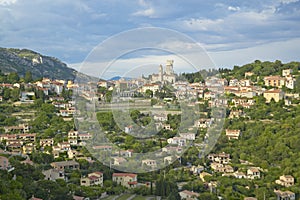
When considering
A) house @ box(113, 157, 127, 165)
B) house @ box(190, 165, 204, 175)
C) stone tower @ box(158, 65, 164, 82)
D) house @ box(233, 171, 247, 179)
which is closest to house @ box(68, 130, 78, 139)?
house @ box(113, 157, 127, 165)

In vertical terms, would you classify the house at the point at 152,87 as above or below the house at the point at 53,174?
above

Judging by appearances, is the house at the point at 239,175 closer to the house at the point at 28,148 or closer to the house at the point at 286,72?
the house at the point at 28,148

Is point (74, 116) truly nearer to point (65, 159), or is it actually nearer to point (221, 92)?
point (65, 159)

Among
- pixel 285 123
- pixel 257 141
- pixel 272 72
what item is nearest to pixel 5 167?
pixel 257 141

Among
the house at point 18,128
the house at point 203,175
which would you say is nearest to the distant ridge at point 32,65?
the house at point 18,128

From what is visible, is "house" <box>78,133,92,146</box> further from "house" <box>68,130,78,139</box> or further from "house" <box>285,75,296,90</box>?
"house" <box>285,75,296,90</box>

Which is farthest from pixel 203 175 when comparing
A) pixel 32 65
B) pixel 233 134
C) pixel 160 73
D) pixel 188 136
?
pixel 32 65

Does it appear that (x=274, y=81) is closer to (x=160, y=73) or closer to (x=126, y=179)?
(x=160, y=73)
